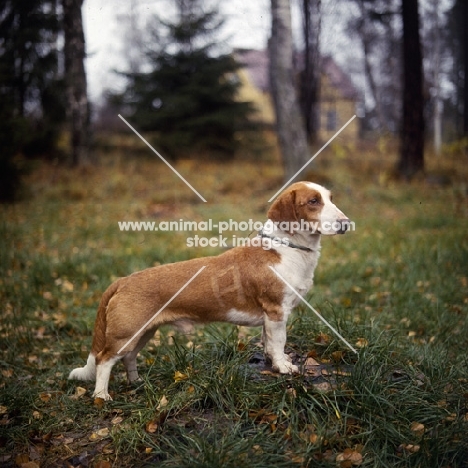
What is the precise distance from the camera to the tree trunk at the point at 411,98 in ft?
42.8

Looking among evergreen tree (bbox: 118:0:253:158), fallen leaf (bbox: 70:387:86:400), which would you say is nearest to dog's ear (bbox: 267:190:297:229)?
fallen leaf (bbox: 70:387:86:400)

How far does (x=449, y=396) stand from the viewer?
11.5 feet

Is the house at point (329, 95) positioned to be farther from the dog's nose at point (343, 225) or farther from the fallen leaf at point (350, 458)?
the fallen leaf at point (350, 458)

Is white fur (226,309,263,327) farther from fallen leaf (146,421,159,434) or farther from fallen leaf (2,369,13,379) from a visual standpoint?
fallen leaf (2,369,13,379)

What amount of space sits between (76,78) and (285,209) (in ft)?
38.9

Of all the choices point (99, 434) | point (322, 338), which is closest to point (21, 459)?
point (99, 434)

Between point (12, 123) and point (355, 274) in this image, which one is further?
point (12, 123)

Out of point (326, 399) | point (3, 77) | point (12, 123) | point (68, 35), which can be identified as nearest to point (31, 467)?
point (326, 399)

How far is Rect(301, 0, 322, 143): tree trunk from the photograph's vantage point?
1948 cm

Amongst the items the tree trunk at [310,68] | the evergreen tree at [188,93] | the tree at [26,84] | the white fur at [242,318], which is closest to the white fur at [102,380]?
the white fur at [242,318]

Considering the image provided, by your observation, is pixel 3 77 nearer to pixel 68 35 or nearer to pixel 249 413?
pixel 68 35

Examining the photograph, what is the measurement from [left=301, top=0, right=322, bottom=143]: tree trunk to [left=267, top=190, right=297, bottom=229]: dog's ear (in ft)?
55.5

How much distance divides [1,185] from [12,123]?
5.63 feet

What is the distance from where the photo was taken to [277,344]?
12.3 ft
